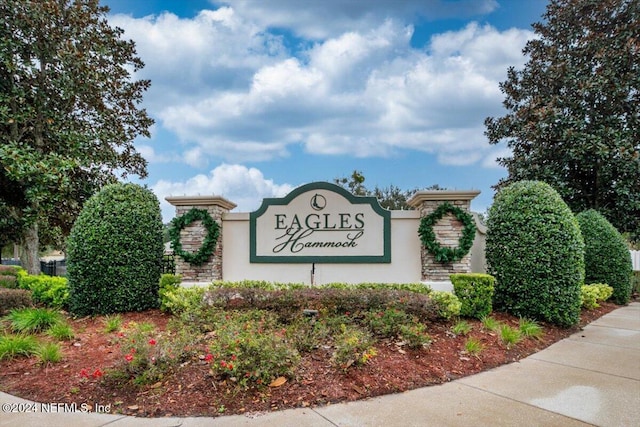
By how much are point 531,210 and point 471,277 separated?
60.6 inches

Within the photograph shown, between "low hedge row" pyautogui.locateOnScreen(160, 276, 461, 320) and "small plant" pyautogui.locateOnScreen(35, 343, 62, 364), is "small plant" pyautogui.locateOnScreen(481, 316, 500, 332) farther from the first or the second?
"small plant" pyautogui.locateOnScreen(35, 343, 62, 364)

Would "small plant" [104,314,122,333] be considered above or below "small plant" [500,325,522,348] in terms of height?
above

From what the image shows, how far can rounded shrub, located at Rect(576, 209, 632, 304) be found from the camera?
32.0 feet

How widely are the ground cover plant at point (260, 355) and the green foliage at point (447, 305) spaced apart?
2cm

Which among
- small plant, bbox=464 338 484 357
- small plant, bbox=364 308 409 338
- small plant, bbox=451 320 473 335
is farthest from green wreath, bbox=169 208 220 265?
small plant, bbox=464 338 484 357

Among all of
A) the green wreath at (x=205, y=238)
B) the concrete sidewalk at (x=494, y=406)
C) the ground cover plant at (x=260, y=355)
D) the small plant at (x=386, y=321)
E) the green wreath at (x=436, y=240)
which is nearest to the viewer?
the concrete sidewalk at (x=494, y=406)

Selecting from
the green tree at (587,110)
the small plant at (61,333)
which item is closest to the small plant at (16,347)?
the small plant at (61,333)

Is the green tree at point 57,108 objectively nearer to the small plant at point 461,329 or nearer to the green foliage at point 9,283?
the green foliage at point 9,283

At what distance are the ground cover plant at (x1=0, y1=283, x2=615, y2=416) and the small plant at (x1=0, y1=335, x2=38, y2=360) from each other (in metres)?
0.01

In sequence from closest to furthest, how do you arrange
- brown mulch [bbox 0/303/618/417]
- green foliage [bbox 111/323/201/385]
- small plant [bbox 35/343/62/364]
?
brown mulch [bbox 0/303/618/417] < green foliage [bbox 111/323/201/385] < small plant [bbox 35/343/62/364]

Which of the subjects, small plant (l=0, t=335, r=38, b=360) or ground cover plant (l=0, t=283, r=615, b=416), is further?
small plant (l=0, t=335, r=38, b=360)

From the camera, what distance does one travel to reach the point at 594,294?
8281mm

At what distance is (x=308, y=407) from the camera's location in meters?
3.29

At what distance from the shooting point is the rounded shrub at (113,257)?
6594 millimetres
